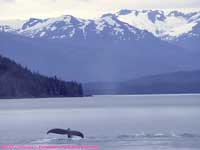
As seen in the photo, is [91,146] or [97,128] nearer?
[91,146]

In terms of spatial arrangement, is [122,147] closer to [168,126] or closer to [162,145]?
[162,145]

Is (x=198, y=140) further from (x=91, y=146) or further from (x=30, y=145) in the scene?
(x=30, y=145)

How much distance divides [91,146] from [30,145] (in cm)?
614

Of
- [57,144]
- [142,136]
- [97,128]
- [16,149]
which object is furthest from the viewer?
[97,128]

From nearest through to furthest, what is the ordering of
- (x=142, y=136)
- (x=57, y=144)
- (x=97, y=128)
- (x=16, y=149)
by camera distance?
(x=16, y=149), (x=57, y=144), (x=142, y=136), (x=97, y=128)

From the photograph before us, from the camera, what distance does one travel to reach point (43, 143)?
76438mm

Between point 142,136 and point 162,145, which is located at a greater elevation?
point 142,136

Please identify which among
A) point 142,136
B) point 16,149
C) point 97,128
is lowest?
point 16,149

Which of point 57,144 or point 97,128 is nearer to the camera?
point 57,144

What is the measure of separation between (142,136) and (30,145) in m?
14.1

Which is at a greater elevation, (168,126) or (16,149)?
(168,126)

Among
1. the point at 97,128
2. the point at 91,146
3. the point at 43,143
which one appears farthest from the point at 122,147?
the point at 97,128

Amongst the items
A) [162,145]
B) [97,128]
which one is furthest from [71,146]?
[97,128]

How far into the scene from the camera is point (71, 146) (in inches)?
2852
